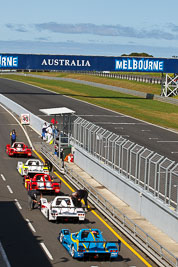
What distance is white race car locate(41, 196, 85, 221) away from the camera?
94.1 feet

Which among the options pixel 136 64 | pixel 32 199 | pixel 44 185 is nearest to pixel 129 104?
pixel 136 64

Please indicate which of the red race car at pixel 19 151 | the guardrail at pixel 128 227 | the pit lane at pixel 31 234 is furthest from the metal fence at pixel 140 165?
the red race car at pixel 19 151

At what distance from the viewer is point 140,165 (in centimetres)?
3123

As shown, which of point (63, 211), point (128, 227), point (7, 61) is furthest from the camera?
point (7, 61)

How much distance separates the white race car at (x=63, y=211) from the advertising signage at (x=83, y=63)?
2433 inches

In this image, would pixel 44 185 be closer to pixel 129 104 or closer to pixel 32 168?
pixel 32 168

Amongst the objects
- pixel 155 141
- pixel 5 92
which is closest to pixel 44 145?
pixel 155 141

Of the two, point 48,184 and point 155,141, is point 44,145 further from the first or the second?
point 48,184

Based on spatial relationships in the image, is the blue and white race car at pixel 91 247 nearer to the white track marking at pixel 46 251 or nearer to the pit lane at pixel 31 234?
the pit lane at pixel 31 234

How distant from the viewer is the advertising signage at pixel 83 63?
8988cm

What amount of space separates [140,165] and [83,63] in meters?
61.1

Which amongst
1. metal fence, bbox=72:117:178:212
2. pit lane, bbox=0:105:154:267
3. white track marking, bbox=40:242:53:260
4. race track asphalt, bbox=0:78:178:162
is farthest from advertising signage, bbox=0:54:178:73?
white track marking, bbox=40:242:53:260

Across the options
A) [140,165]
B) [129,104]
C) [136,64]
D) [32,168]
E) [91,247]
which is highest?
[136,64]

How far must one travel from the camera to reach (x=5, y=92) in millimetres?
107562
